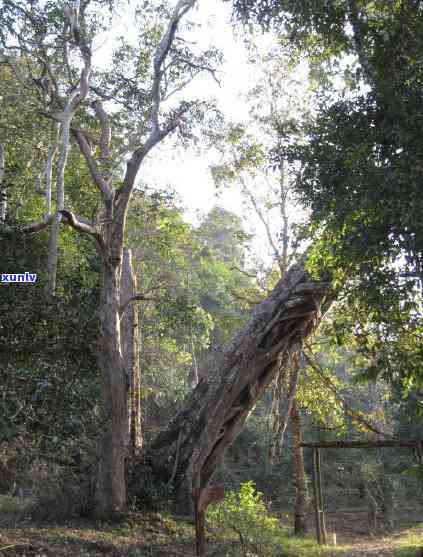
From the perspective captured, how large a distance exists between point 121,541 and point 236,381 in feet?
9.61

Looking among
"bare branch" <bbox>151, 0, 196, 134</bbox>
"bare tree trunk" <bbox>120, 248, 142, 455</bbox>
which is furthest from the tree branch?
"bare tree trunk" <bbox>120, 248, 142, 455</bbox>

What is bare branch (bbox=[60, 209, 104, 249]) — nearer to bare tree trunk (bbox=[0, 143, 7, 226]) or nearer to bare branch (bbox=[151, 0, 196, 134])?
bare tree trunk (bbox=[0, 143, 7, 226])

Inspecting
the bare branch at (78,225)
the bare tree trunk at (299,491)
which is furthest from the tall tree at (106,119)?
the bare tree trunk at (299,491)

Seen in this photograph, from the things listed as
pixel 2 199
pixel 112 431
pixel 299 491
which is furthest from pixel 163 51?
pixel 299 491

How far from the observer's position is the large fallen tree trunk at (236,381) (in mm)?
9320

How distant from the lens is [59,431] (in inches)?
232

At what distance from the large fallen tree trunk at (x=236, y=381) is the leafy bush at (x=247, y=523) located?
0.51 m

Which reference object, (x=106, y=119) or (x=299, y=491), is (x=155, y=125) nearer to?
→ (x=106, y=119)

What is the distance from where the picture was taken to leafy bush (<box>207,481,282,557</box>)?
27.0ft

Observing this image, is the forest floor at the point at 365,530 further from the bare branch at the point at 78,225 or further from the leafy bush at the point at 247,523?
the bare branch at the point at 78,225

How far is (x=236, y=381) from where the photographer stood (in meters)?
9.31

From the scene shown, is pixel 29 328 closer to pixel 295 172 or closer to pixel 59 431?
pixel 59 431

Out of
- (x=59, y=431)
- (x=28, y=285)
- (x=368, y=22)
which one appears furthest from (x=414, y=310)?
(x=28, y=285)

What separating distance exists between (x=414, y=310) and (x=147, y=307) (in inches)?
620
